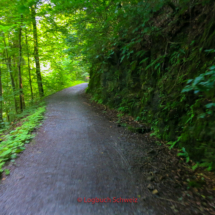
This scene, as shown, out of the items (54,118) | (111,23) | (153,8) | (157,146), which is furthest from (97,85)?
(157,146)

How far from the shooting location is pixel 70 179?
2.72 m

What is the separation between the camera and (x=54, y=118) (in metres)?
6.54

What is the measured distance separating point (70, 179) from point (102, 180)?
0.64 m

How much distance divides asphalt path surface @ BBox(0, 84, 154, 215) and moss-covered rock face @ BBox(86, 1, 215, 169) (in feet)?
5.54

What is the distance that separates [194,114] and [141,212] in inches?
100

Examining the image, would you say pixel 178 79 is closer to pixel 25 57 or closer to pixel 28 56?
pixel 28 56

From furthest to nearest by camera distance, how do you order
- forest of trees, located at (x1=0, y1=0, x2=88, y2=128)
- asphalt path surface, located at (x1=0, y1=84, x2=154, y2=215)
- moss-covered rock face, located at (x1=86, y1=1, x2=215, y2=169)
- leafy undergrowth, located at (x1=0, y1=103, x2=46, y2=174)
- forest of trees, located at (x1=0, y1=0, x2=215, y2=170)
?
forest of trees, located at (x1=0, y1=0, x2=88, y2=128)
leafy undergrowth, located at (x1=0, y1=103, x2=46, y2=174)
forest of trees, located at (x1=0, y1=0, x2=215, y2=170)
moss-covered rock face, located at (x1=86, y1=1, x2=215, y2=169)
asphalt path surface, located at (x1=0, y1=84, x2=154, y2=215)

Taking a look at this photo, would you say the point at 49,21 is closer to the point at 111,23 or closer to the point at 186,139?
the point at 111,23

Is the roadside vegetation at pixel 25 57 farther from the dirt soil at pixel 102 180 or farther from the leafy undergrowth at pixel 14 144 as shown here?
the dirt soil at pixel 102 180

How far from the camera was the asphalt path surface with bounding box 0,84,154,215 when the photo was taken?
211cm

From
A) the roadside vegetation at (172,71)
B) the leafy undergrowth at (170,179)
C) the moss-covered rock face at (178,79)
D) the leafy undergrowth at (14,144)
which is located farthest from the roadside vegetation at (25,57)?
the moss-covered rock face at (178,79)

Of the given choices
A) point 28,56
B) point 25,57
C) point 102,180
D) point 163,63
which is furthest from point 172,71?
point 25,57

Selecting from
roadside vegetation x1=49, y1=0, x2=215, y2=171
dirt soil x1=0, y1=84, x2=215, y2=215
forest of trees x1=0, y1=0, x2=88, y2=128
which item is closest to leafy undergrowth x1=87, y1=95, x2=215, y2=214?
dirt soil x1=0, y1=84, x2=215, y2=215

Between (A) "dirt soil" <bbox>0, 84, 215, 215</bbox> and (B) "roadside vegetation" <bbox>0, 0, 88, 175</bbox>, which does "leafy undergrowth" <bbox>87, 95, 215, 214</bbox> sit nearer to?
(A) "dirt soil" <bbox>0, 84, 215, 215</bbox>
